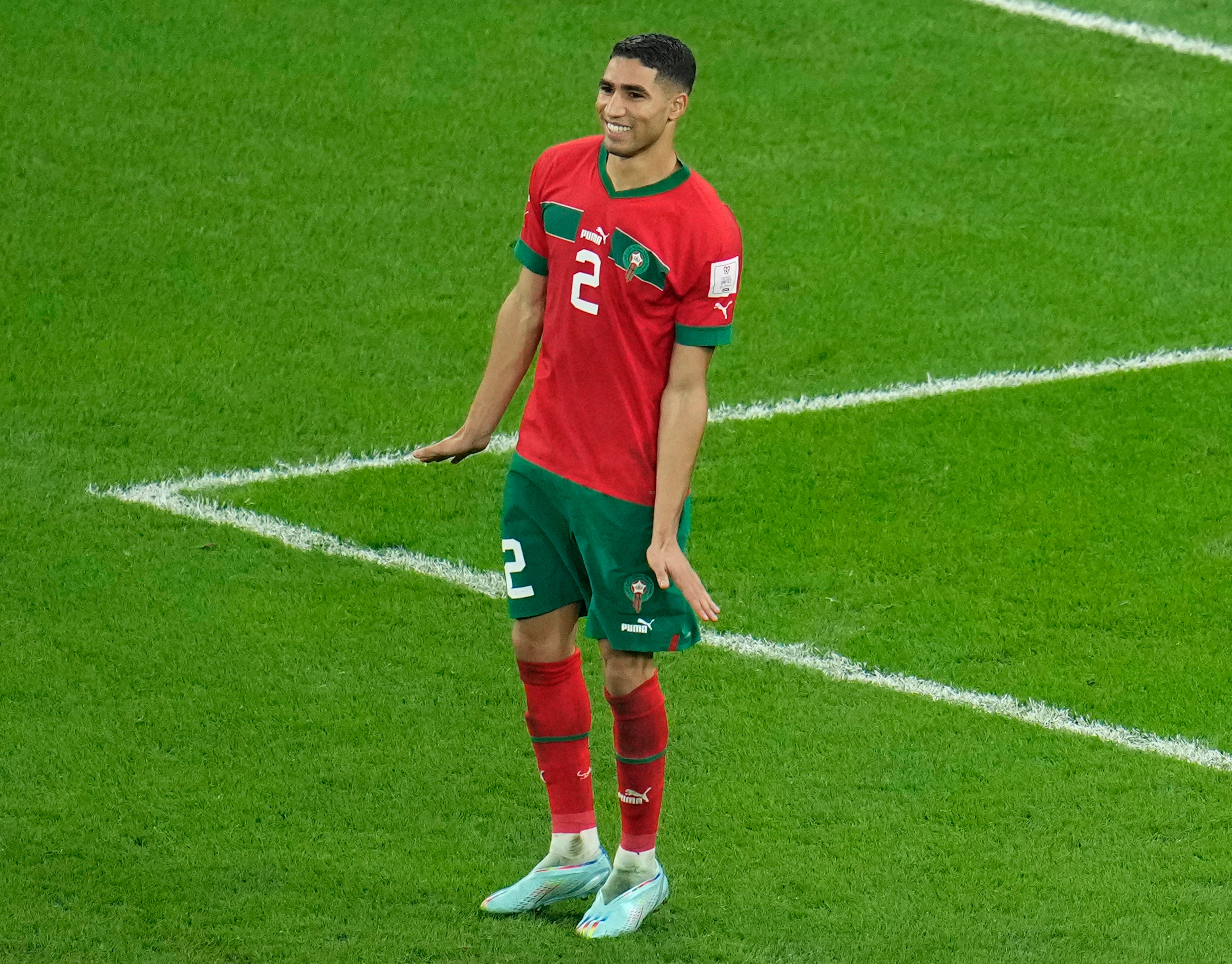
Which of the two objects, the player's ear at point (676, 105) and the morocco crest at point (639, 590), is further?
the morocco crest at point (639, 590)

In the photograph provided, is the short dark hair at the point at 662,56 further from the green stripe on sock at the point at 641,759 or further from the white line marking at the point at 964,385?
the white line marking at the point at 964,385

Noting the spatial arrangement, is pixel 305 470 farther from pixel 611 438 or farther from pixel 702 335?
pixel 702 335

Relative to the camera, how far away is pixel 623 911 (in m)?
4.18

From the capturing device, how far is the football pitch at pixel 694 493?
4.41m

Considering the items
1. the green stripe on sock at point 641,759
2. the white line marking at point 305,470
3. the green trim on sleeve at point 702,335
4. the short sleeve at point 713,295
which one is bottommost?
the white line marking at point 305,470

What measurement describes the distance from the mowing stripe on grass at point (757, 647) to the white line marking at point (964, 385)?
1.39 meters

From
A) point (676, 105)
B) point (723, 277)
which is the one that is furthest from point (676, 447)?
point (676, 105)

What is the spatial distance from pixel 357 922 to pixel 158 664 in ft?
4.55

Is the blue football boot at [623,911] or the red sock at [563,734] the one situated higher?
the red sock at [563,734]

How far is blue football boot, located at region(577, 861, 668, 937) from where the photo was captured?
416 cm

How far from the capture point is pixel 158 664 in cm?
528

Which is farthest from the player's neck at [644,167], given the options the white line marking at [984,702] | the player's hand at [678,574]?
the white line marking at [984,702]

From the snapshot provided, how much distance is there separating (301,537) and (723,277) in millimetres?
2624

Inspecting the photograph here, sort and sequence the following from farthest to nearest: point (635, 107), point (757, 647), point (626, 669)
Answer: point (757, 647), point (626, 669), point (635, 107)
